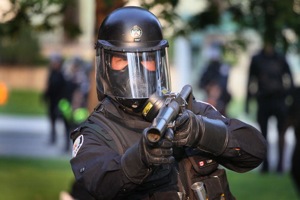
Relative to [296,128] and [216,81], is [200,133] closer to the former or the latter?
[296,128]

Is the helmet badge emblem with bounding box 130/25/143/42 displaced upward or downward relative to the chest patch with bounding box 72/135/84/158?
upward

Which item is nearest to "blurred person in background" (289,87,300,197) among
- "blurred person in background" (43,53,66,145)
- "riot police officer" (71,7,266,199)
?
"riot police officer" (71,7,266,199)

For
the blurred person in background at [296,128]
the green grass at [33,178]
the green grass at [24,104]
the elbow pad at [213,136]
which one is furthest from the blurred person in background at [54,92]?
the elbow pad at [213,136]

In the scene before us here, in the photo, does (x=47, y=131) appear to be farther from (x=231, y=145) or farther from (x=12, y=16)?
(x=231, y=145)

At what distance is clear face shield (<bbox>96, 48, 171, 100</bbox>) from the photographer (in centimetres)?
417

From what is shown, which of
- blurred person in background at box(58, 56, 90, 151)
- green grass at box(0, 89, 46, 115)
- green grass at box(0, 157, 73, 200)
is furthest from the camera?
green grass at box(0, 89, 46, 115)

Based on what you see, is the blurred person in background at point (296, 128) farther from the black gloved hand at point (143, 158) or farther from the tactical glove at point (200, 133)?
the black gloved hand at point (143, 158)

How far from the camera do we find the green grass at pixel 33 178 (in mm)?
11234

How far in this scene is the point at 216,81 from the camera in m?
15.1

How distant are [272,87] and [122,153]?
31.4 ft

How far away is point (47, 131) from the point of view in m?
21.2

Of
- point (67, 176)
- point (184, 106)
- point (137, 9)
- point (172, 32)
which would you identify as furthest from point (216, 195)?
point (67, 176)

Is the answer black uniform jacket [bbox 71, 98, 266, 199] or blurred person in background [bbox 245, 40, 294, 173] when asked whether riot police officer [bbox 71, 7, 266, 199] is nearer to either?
black uniform jacket [bbox 71, 98, 266, 199]

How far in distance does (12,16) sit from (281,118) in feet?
19.1
